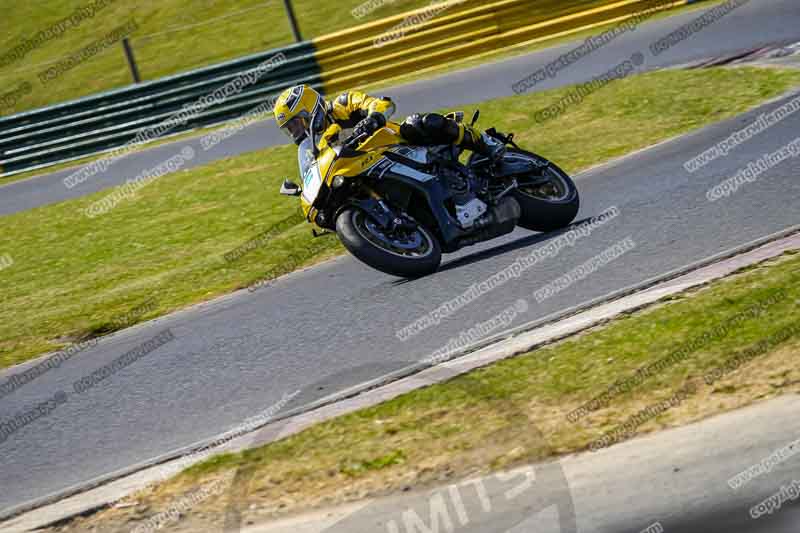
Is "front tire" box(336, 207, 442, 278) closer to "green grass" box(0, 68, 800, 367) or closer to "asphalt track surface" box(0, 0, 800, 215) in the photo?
"green grass" box(0, 68, 800, 367)

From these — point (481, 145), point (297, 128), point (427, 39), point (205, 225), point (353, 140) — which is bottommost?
point (205, 225)

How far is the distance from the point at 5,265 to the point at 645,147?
8128 mm

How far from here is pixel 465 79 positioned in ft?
62.0

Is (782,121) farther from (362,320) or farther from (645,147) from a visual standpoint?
(362,320)

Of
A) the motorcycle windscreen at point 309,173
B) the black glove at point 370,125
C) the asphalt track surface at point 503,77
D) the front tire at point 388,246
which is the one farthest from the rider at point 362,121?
the asphalt track surface at point 503,77

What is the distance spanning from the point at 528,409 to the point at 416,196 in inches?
134

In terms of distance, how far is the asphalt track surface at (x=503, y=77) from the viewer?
16406 mm

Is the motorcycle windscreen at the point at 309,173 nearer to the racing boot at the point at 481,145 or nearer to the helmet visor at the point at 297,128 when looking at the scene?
the helmet visor at the point at 297,128

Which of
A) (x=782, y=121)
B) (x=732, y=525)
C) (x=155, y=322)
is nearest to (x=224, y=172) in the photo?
(x=155, y=322)

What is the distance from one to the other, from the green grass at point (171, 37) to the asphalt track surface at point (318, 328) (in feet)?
53.5

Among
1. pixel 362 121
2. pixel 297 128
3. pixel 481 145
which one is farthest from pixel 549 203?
pixel 297 128

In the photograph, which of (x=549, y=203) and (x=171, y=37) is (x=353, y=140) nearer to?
(x=549, y=203)

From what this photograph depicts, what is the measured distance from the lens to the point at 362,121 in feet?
27.9

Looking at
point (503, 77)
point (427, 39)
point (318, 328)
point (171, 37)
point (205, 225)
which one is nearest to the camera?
point (318, 328)
